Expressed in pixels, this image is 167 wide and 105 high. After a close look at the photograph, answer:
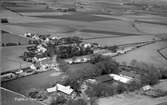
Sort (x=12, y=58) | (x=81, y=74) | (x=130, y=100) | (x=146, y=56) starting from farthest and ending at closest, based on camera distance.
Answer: (x=146, y=56) < (x=12, y=58) < (x=81, y=74) < (x=130, y=100)

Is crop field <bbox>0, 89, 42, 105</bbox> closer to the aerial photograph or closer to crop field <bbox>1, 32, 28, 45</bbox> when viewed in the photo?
the aerial photograph

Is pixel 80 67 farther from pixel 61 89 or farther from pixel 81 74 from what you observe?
pixel 61 89

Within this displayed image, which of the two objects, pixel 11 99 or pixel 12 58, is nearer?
pixel 11 99

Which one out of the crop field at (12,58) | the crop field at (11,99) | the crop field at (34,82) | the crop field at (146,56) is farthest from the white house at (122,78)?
the crop field at (12,58)

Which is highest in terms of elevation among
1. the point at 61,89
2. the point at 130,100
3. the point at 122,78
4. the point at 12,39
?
the point at 12,39

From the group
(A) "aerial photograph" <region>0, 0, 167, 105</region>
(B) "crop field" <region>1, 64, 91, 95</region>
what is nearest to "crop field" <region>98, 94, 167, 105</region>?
(A) "aerial photograph" <region>0, 0, 167, 105</region>

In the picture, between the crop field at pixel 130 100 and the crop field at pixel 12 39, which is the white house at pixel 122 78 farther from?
the crop field at pixel 12 39

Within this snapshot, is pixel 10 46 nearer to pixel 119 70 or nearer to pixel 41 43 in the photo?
pixel 41 43

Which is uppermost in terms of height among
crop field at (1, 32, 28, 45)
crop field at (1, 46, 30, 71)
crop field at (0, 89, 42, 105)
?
crop field at (1, 32, 28, 45)

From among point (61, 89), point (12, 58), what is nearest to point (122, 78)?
point (61, 89)

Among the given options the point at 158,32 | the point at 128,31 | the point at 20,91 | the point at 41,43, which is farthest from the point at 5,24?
the point at 20,91

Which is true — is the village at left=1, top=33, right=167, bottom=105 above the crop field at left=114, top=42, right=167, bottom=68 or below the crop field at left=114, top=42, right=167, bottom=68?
above
